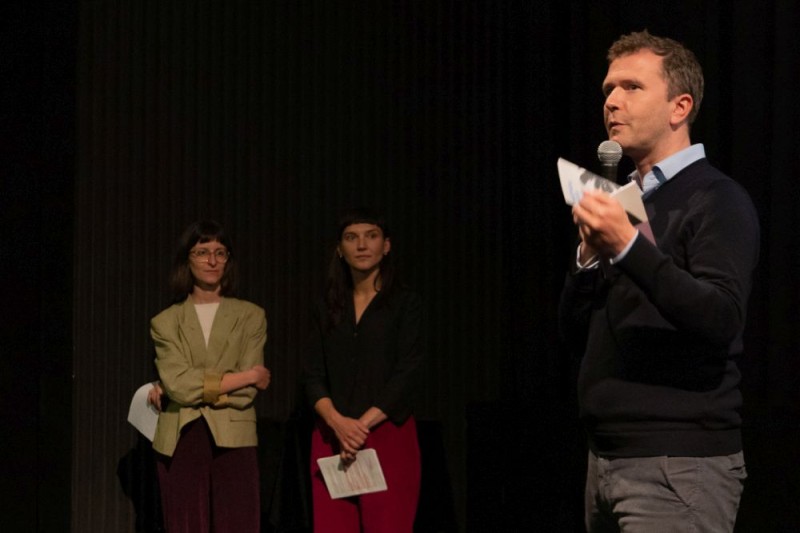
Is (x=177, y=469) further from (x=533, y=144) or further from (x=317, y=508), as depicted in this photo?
(x=533, y=144)

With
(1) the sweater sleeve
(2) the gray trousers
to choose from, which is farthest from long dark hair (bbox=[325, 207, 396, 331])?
(2) the gray trousers

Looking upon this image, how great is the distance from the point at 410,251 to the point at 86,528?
1.86 m

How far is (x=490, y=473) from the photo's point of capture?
4.30 m

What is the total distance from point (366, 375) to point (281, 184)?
4.46 ft

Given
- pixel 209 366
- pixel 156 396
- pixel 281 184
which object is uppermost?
pixel 281 184

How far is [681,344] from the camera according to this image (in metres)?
1.78

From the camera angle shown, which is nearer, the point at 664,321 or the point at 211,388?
the point at 664,321

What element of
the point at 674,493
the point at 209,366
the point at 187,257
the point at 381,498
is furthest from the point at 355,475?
the point at 674,493

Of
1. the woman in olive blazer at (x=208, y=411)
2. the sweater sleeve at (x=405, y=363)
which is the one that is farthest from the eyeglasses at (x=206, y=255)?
the sweater sleeve at (x=405, y=363)

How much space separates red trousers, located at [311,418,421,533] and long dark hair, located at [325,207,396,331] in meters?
0.43

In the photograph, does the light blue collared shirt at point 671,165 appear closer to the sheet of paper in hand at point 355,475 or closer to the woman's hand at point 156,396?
the sheet of paper in hand at point 355,475

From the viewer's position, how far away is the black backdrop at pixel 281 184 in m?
4.52

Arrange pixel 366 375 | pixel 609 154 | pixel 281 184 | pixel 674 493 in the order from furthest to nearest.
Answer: pixel 281 184 < pixel 366 375 < pixel 609 154 < pixel 674 493

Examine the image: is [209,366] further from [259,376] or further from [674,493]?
[674,493]
